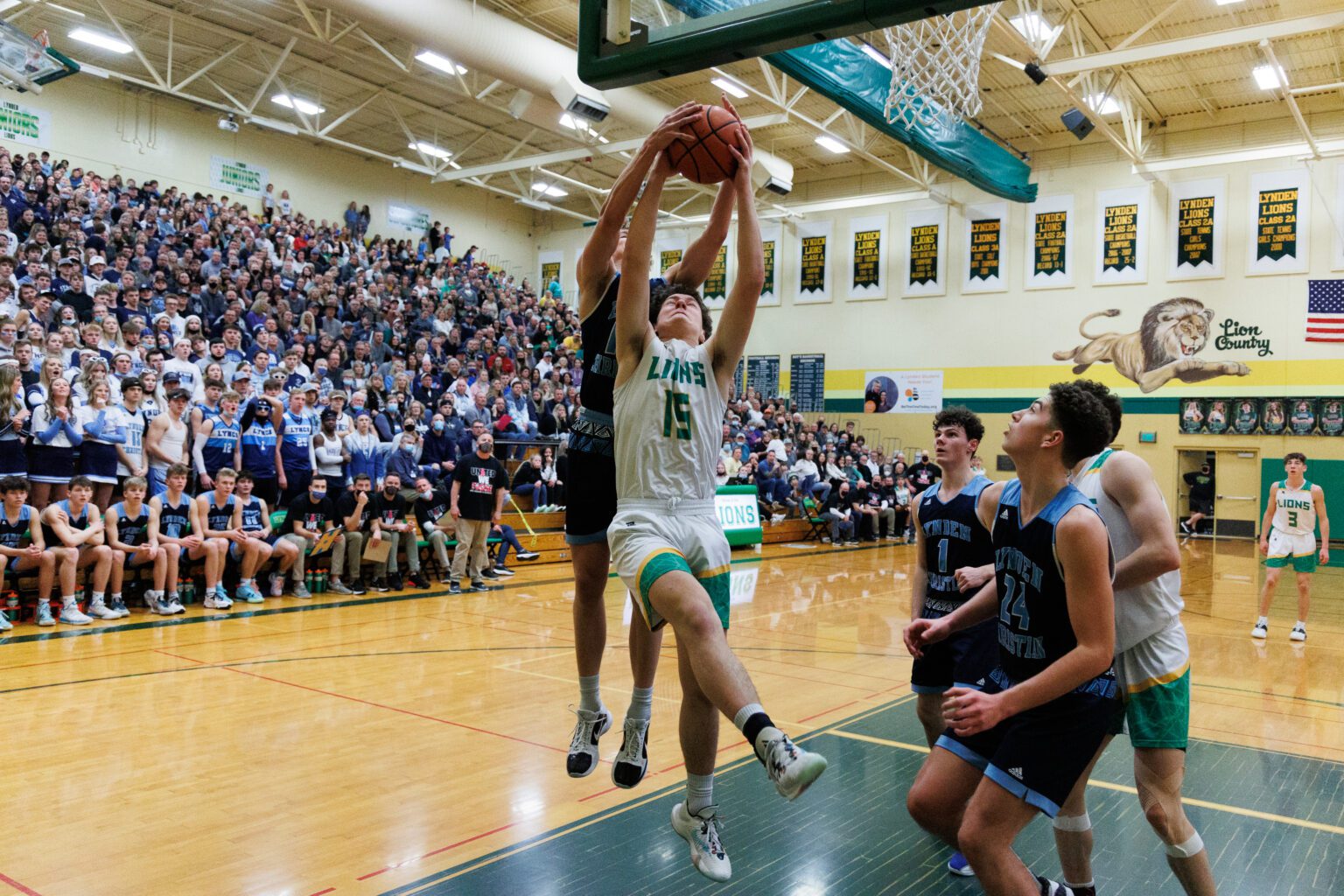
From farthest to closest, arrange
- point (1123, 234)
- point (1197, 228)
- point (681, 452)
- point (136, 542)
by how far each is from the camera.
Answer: point (1123, 234), point (1197, 228), point (136, 542), point (681, 452)

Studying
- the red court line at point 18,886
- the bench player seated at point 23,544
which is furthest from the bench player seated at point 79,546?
the red court line at point 18,886

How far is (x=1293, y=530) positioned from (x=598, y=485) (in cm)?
847

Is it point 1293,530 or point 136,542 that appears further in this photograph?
point 1293,530

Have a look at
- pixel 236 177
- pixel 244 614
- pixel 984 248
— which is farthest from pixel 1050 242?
pixel 244 614

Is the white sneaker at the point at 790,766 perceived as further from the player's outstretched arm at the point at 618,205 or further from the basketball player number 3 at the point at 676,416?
the player's outstretched arm at the point at 618,205

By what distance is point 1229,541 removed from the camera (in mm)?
20594

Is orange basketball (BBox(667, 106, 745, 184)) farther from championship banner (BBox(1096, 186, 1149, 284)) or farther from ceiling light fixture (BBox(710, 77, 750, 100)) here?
championship banner (BBox(1096, 186, 1149, 284))

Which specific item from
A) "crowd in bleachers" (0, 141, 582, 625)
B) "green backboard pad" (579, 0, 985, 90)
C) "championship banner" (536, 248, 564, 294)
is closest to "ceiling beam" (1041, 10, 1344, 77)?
"crowd in bleachers" (0, 141, 582, 625)

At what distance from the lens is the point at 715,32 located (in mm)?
4062

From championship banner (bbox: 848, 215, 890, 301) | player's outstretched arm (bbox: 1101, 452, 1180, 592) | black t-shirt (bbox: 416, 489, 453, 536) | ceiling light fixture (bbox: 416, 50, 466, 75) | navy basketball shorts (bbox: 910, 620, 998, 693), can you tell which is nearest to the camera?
player's outstretched arm (bbox: 1101, 452, 1180, 592)

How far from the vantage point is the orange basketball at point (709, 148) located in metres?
3.23

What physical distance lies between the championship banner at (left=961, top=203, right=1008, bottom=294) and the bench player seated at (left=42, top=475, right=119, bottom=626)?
19.4m

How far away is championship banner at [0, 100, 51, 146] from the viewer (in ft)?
61.3

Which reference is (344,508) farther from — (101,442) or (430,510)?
(101,442)
